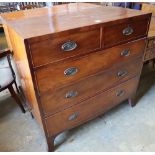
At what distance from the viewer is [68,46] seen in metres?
0.99

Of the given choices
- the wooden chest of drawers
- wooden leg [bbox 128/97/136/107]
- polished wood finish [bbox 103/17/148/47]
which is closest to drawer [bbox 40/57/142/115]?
the wooden chest of drawers

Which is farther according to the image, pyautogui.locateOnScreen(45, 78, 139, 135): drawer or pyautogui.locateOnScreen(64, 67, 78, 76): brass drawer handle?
pyautogui.locateOnScreen(45, 78, 139, 135): drawer

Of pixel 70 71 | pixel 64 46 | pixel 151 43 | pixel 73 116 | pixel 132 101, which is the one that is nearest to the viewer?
pixel 64 46

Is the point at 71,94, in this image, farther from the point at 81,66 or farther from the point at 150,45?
the point at 150,45

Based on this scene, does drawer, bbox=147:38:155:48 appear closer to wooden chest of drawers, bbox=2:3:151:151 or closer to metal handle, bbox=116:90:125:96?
wooden chest of drawers, bbox=2:3:151:151

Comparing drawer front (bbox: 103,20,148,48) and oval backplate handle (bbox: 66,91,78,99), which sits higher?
drawer front (bbox: 103,20,148,48)

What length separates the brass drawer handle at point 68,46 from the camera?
0.97 meters

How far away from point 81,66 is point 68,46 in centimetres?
18

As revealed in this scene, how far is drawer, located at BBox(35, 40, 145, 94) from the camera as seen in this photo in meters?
1.01

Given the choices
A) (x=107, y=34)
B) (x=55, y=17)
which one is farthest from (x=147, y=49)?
(x=55, y=17)

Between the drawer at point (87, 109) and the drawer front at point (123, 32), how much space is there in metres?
0.42

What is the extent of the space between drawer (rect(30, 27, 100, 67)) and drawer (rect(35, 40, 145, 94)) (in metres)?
0.05

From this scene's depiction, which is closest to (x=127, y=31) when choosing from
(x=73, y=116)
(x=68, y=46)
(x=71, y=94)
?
(x=68, y=46)

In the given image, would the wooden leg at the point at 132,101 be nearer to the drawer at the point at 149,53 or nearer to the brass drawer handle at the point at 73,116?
the drawer at the point at 149,53
